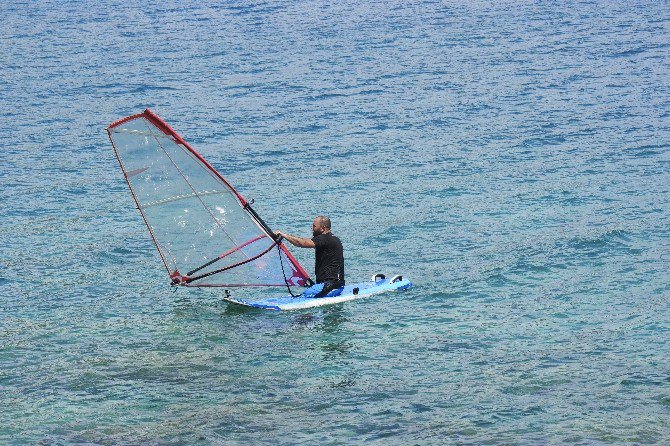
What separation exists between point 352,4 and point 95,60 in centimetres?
2093

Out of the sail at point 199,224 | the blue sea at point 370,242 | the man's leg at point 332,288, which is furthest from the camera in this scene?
the man's leg at point 332,288

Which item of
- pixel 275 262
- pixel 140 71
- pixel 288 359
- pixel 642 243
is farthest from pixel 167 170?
pixel 140 71

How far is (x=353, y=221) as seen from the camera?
1128 inches

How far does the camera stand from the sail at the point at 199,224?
22.1m

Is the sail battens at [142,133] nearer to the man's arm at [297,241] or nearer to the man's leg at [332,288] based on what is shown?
the man's arm at [297,241]

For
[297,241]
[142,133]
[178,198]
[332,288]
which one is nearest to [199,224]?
[178,198]

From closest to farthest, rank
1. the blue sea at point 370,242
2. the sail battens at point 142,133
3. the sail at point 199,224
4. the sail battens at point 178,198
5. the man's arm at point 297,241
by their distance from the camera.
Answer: the blue sea at point 370,242, the man's arm at point 297,241, the sail battens at point 142,133, the sail at point 199,224, the sail battens at point 178,198

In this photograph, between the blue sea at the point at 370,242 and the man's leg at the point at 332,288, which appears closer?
the blue sea at the point at 370,242

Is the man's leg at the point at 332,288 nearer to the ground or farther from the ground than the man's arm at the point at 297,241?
nearer to the ground

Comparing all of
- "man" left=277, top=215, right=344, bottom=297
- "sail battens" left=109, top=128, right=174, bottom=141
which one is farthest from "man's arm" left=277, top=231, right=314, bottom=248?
"sail battens" left=109, top=128, right=174, bottom=141

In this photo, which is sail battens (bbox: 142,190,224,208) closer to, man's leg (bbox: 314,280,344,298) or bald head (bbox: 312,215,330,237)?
bald head (bbox: 312,215,330,237)

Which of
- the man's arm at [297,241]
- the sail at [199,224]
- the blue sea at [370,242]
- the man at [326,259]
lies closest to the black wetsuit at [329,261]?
the man at [326,259]

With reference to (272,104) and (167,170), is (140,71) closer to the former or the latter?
(272,104)

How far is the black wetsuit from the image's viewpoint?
869 inches
